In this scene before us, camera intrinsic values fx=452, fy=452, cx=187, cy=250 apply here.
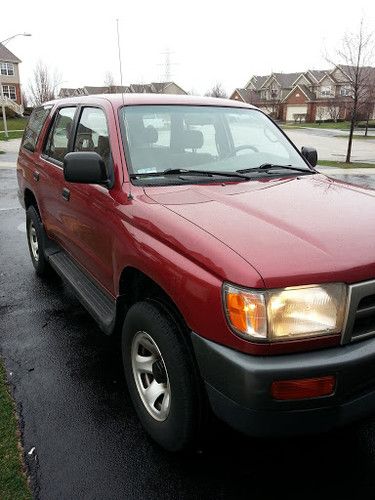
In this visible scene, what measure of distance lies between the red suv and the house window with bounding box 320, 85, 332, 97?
78423mm

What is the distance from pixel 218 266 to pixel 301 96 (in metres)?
77.8

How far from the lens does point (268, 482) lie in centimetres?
233

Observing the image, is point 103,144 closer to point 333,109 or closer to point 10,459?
point 10,459

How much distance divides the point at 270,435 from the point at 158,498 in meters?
0.74

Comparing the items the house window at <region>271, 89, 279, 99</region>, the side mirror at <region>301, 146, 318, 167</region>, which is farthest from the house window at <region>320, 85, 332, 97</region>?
the side mirror at <region>301, 146, 318, 167</region>

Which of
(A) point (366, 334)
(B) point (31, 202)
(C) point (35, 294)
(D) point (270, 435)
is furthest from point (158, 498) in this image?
(B) point (31, 202)

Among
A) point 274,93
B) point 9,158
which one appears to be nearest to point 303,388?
point 9,158

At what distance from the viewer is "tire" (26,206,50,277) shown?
4.78m

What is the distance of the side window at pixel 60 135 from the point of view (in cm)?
393

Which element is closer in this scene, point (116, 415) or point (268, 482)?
point (268, 482)

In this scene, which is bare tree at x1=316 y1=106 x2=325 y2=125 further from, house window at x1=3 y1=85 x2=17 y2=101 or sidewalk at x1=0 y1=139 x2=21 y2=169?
sidewalk at x1=0 y1=139 x2=21 y2=169

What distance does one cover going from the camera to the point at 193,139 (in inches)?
131

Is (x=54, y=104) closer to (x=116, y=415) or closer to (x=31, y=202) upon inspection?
(x=31, y=202)

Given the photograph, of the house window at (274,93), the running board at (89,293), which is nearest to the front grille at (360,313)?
the running board at (89,293)
